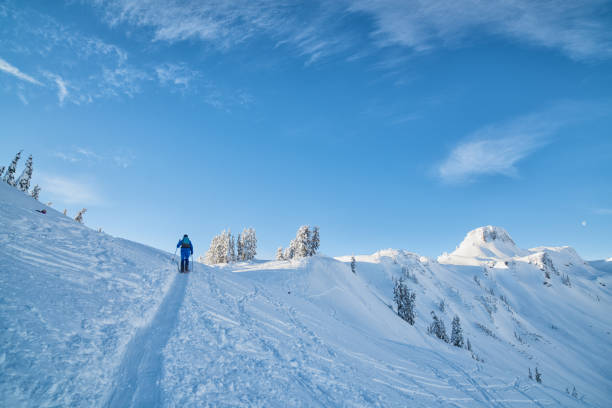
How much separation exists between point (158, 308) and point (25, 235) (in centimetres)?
672

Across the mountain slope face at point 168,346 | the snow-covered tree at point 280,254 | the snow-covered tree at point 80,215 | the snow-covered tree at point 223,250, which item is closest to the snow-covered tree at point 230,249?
the snow-covered tree at point 223,250

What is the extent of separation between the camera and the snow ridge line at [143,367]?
464cm

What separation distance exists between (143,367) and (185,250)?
38.8 ft

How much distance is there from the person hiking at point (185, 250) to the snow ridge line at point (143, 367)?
7859 millimetres

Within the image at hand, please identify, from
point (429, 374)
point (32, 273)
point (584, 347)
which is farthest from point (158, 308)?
point (584, 347)

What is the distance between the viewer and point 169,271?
15211 mm

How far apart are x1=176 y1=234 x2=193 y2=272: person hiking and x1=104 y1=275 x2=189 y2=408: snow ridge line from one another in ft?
25.8

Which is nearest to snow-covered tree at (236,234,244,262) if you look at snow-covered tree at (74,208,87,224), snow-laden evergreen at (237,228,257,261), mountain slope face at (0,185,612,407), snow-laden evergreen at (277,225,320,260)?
snow-laden evergreen at (237,228,257,261)

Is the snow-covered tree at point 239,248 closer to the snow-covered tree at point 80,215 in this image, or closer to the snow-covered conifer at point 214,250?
the snow-covered conifer at point 214,250

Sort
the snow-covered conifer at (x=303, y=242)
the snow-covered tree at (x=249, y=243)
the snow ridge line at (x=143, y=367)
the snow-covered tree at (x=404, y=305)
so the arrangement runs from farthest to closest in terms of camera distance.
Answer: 1. the snow-covered tree at (x=249, y=243)
2. the snow-covered conifer at (x=303, y=242)
3. the snow-covered tree at (x=404, y=305)
4. the snow ridge line at (x=143, y=367)

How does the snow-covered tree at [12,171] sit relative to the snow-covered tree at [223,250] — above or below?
above

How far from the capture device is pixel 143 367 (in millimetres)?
5672

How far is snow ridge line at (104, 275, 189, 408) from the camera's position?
4.64 metres

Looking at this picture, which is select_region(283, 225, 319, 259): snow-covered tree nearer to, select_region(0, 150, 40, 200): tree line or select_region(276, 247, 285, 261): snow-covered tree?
select_region(276, 247, 285, 261): snow-covered tree
